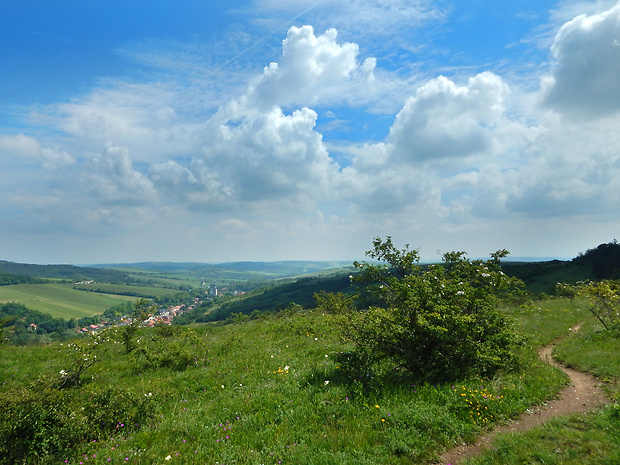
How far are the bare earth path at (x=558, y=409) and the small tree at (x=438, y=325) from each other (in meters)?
1.88

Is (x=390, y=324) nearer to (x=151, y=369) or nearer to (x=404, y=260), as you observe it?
(x=404, y=260)

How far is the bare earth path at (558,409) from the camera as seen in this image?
296 inches

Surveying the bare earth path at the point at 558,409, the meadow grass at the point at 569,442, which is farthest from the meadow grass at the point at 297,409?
the meadow grass at the point at 569,442

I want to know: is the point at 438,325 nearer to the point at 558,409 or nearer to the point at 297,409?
the point at 558,409

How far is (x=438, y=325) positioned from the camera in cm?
1095

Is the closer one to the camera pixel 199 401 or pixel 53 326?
pixel 199 401

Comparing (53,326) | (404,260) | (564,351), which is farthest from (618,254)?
(53,326)

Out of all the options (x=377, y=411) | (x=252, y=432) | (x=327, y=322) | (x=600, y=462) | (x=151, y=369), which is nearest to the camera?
(x=600, y=462)

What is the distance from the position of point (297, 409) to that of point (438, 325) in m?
5.86

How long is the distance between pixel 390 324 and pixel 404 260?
12.1 feet

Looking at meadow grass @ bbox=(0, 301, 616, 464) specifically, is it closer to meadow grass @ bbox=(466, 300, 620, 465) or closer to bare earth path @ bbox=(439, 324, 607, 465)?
bare earth path @ bbox=(439, 324, 607, 465)

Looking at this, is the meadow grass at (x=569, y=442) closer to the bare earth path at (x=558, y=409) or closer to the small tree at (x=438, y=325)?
the bare earth path at (x=558, y=409)

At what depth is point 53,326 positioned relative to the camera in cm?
16362

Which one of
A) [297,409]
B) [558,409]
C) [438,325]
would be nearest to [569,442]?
[558,409]
